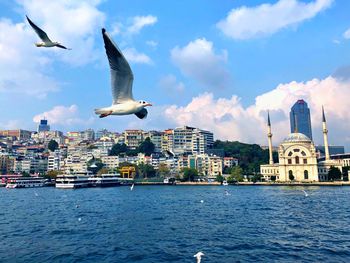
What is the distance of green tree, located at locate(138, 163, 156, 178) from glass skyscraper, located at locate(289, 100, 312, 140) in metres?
129

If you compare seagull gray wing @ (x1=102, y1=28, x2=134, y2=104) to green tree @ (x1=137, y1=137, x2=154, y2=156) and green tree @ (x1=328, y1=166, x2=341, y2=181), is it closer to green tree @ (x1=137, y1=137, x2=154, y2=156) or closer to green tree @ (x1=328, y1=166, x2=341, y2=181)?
green tree @ (x1=328, y1=166, x2=341, y2=181)

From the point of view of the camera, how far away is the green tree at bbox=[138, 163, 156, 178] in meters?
75.7

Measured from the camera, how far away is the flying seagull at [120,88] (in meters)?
5.04

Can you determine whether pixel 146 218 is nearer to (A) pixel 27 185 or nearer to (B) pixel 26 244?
(B) pixel 26 244

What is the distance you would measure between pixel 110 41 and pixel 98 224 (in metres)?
14.4

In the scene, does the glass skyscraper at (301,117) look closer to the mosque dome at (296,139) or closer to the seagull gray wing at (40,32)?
the mosque dome at (296,139)

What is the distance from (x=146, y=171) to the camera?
7569 centimetres

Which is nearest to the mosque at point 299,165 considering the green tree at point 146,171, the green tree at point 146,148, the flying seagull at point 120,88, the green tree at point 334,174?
the green tree at point 334,174

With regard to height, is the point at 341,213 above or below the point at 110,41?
below

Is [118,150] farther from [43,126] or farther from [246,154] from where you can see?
[43,126]

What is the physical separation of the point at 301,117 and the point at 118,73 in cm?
19590

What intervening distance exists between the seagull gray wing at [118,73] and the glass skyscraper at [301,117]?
190095mm

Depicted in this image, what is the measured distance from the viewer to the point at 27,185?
212 feet

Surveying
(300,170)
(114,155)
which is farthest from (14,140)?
(300,170)
